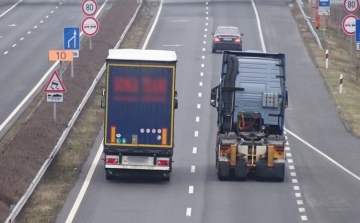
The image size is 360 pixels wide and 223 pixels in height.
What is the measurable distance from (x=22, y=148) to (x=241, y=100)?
20.1ft

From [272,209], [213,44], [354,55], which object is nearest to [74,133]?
[272,209]

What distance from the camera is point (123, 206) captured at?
23750 mm

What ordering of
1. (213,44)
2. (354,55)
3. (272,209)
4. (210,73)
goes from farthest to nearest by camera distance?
(354,55), (213,44), (210,73), (272,209)

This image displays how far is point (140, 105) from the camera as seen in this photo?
87.1 feet

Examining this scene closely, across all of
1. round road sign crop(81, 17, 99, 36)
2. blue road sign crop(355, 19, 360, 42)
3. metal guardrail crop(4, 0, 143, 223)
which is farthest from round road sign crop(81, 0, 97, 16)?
blue road sign crop(355, 19, 360, 42)

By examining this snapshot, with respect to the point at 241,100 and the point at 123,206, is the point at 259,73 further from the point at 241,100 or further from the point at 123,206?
the point at 123,206

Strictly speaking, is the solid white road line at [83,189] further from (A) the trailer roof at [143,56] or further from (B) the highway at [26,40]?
(B) the highway at [26,40]

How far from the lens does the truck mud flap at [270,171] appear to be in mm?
27281

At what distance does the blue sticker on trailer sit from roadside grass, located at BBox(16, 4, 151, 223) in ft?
5.75

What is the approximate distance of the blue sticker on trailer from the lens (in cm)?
2636

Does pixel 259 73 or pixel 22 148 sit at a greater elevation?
pixel 259 73

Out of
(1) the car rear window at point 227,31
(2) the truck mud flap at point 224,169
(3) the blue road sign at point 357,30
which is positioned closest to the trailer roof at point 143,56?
(2) the truck mud flap at point 224,169

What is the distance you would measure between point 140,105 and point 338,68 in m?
23.7

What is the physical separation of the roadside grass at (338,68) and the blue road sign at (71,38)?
9.94 meters
